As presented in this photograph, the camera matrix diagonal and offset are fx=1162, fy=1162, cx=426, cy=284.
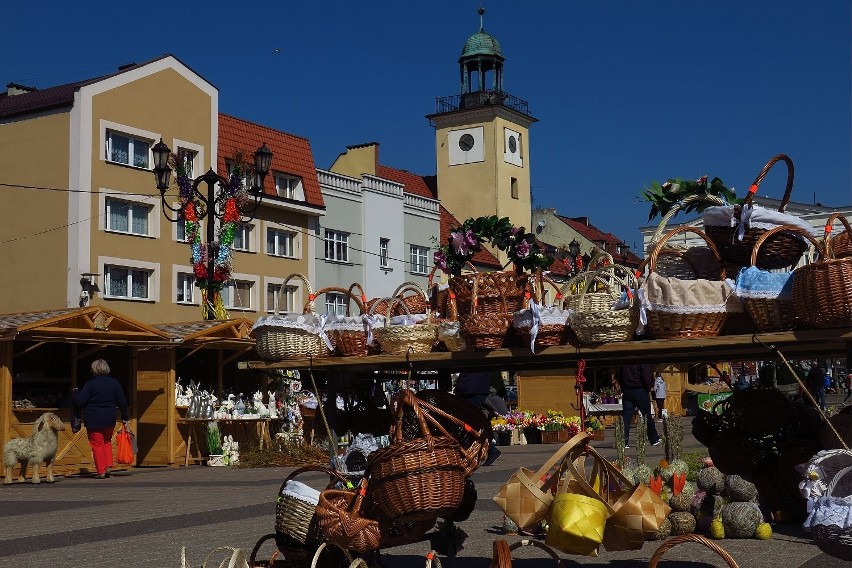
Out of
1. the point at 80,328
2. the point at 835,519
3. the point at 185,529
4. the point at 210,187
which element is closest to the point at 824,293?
the point at 835,519

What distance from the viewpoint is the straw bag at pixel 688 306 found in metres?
6.31

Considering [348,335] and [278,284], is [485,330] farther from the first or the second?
[278,284]

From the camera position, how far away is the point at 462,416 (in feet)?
24.9

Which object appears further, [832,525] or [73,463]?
[73,463]

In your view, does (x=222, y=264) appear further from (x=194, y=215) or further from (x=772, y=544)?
(x=772, y=544)

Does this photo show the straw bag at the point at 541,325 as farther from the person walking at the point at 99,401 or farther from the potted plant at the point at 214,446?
the potted plant at the point at 214,446

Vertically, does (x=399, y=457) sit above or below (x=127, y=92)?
below

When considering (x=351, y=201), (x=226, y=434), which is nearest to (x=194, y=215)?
(x=226, y=434)

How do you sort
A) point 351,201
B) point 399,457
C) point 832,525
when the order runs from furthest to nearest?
point 351,201
point 399,457
point 832,525

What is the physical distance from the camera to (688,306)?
20.7 feet

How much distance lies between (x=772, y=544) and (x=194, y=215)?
16.0 meters

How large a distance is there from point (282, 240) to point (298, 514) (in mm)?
38063

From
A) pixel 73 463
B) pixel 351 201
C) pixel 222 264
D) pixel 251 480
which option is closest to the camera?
pixel 251 480

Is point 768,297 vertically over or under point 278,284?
under
